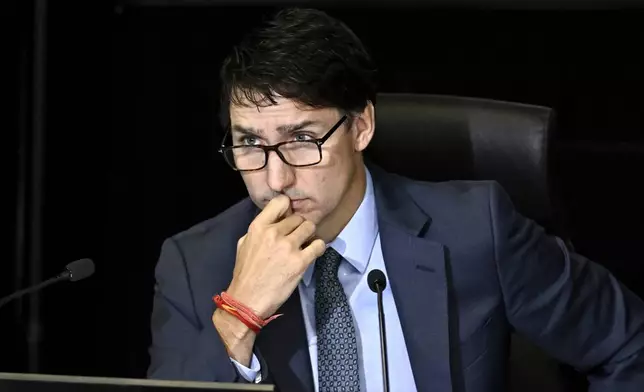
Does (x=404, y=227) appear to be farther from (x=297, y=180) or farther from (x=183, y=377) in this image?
(x=183, y=377)

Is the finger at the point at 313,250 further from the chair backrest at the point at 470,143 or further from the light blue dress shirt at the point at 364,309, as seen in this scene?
the chair backrest at the point at 470,143

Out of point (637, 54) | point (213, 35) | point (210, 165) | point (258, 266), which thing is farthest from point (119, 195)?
point (637, 54)

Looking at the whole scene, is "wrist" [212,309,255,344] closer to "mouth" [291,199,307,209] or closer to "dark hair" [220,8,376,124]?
"mouth" [291,199,307,209]

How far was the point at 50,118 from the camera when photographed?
1.57m

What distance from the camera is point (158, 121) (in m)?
1.57

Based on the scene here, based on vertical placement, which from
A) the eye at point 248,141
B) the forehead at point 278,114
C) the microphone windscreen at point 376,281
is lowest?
the microphone windscreen at point 376,281

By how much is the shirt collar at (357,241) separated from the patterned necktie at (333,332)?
0.01 m

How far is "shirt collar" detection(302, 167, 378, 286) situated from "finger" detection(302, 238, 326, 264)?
11 centimetres

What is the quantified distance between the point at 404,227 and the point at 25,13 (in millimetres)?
746

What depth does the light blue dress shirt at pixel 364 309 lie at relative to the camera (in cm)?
135

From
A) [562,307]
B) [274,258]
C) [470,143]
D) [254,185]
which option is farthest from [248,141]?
[562,307]

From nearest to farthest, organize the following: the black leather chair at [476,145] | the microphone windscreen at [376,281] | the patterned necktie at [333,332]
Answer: the microphone windscreen at [376,281] → the patterned necktie at [333,332] → the black leather chair at [476,145]

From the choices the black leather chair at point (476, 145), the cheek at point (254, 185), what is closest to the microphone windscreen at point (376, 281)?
the cheek at point (254, 185)

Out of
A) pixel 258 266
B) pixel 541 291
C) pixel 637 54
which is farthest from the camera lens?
pixel 637 54
